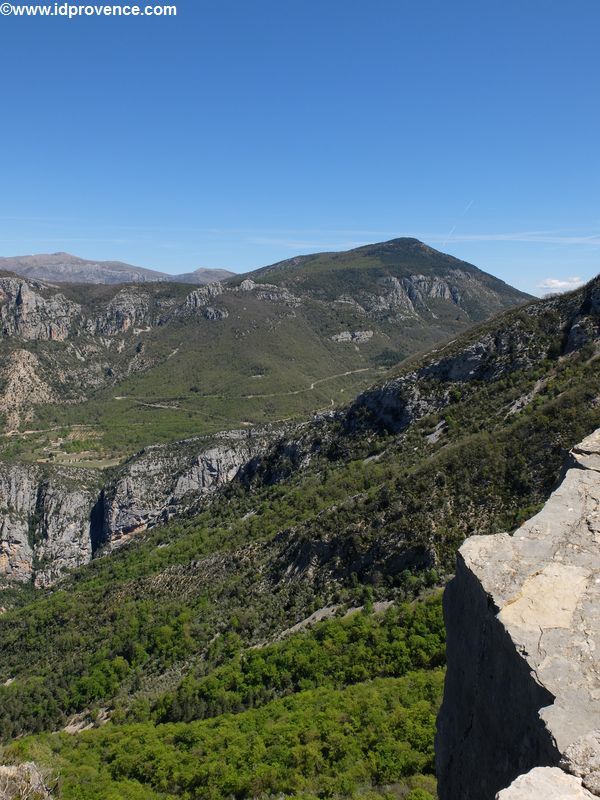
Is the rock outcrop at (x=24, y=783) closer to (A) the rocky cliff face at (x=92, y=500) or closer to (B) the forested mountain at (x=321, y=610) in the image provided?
(B) the forested mountain at (x=321, y=610)

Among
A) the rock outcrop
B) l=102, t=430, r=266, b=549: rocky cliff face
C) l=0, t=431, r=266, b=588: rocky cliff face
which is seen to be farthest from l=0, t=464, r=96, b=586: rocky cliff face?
the rock outcrop

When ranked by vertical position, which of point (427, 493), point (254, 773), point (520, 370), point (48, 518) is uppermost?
point (520, 370)

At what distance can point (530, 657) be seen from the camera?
22.3ft

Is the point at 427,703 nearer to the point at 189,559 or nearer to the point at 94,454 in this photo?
the point at 189,559

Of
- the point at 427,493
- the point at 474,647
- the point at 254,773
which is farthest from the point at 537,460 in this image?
the point at 474,647

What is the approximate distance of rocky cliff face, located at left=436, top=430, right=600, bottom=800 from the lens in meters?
5.91

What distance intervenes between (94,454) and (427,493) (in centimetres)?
12452

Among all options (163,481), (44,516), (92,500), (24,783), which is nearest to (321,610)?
(24,783)

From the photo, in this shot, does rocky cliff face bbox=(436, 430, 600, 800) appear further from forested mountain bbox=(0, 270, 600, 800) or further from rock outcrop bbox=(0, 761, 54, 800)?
rock outcrop bbox=(0, 761, 54, 800)

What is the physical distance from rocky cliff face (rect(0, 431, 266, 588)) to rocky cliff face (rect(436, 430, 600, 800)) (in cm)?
10198

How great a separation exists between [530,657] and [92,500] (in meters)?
129

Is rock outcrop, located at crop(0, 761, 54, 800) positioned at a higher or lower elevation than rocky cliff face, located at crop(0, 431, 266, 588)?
higher

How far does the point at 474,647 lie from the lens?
899cm

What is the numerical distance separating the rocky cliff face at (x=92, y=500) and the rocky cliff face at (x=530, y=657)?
102 metres
